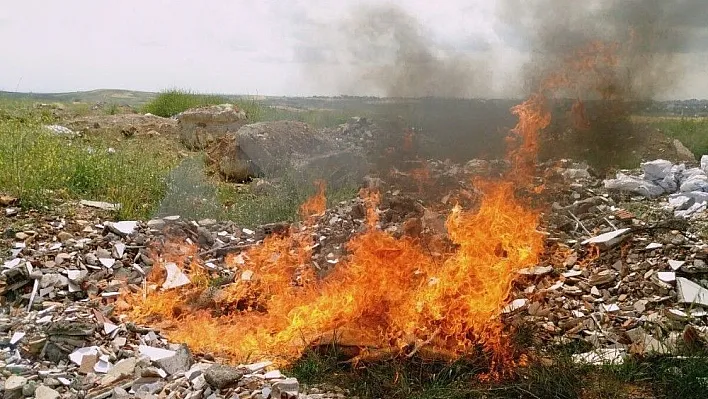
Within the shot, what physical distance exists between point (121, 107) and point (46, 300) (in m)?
17.1

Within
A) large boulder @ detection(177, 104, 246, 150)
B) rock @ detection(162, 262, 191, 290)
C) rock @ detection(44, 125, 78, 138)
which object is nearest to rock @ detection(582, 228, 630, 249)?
rock @ detection(162, 262, 191, 290)

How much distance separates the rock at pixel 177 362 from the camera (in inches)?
169

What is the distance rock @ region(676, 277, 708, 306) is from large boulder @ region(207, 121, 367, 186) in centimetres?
619

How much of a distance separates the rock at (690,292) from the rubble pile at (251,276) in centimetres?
1

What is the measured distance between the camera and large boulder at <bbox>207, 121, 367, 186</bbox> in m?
11.1

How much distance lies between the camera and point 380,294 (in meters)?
5.11

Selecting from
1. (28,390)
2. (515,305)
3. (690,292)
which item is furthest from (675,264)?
(28,390)

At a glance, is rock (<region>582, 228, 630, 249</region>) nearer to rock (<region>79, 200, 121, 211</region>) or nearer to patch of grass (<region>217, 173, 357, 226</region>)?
patch of grass (<region>217, 173, 357, 226</region>)

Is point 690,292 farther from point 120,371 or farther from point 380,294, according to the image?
point 120,371

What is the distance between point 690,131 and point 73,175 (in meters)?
13.7

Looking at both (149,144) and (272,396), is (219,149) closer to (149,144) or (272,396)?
(149,144)

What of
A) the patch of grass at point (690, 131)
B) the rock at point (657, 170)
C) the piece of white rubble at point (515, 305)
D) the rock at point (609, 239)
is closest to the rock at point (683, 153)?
the patch of grass at point (690, 131)

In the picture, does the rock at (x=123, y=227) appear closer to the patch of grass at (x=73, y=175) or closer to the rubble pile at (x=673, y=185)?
the patch of grass at (x=73, y=175)

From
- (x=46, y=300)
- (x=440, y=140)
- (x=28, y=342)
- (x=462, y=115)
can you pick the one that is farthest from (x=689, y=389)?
(x=440, y=140)
